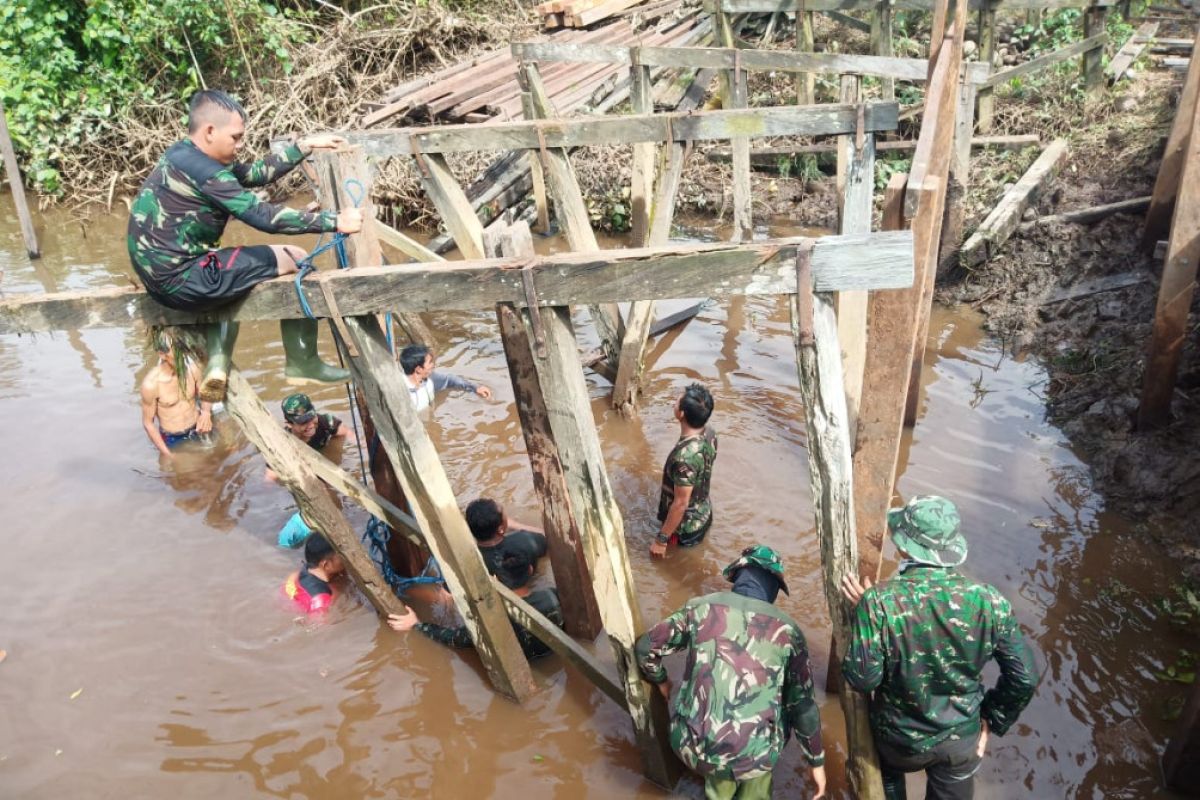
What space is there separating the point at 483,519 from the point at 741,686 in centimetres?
188

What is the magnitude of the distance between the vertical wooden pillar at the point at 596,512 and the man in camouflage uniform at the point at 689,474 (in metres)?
1.42

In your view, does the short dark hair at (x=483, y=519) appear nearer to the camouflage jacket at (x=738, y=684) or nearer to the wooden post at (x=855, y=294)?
the camouflage jacket at (x=738, y=684)

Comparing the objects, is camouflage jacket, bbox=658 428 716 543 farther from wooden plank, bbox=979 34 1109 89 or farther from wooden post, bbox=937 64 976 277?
wooden plank, bbox=979 34 1109 89

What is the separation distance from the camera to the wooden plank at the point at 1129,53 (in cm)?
970

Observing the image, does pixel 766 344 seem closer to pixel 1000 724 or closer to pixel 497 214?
pixel 497 214

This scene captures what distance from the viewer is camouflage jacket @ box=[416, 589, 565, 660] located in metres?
4.64

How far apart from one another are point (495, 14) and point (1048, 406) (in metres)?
12.1

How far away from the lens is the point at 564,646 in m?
3.96

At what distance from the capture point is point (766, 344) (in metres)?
8.05

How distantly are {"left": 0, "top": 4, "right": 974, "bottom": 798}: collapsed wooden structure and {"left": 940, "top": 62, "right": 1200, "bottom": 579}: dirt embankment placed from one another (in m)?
2.39

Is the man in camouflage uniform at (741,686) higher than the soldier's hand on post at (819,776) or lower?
higher

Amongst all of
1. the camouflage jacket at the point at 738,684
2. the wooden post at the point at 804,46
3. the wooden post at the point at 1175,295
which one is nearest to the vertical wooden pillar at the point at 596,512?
the camouflage jacket at the point at 738,684

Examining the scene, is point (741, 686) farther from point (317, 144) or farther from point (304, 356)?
point (317, 144)

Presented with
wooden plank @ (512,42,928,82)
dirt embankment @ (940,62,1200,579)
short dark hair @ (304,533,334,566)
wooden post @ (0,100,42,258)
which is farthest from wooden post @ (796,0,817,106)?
wooden post @ (0,100,42,258)
